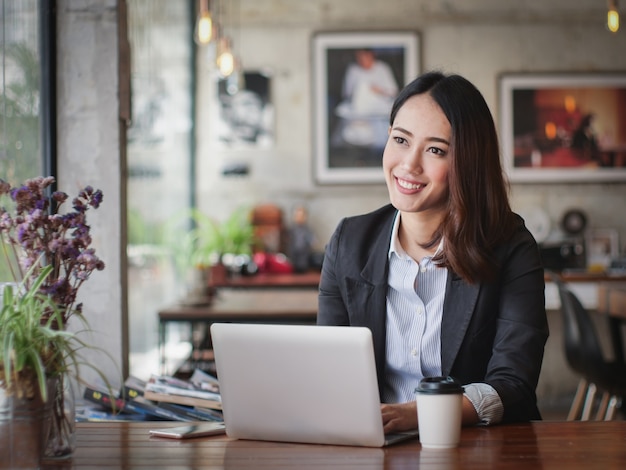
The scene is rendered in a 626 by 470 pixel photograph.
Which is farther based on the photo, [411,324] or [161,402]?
[161,402]

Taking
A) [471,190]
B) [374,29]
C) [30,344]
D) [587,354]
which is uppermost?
[374,29]

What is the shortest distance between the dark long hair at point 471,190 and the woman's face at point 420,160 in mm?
20

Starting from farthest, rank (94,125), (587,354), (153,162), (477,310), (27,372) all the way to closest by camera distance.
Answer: (153,162)
(587,354)
(94,125)
(477,310)
(27,372)

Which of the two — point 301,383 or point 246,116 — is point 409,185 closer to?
point 301,383

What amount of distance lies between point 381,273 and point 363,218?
0.21 m

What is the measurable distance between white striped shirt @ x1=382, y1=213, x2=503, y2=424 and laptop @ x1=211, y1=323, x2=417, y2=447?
41 centimetres

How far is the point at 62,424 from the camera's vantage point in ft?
5.60

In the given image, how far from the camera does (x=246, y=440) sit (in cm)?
189

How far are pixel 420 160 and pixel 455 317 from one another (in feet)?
1.27

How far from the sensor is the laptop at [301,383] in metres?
1.72

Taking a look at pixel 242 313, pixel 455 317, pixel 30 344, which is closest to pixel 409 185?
pixel 455 317

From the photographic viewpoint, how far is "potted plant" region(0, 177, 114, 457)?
1.60 meters

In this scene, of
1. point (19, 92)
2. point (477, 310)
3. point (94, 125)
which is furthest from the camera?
point (94, 125)

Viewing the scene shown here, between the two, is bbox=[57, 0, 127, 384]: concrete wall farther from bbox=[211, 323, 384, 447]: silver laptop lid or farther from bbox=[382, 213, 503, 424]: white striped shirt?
bbox=[211, 323, 384, 447]: silver laptop lid
